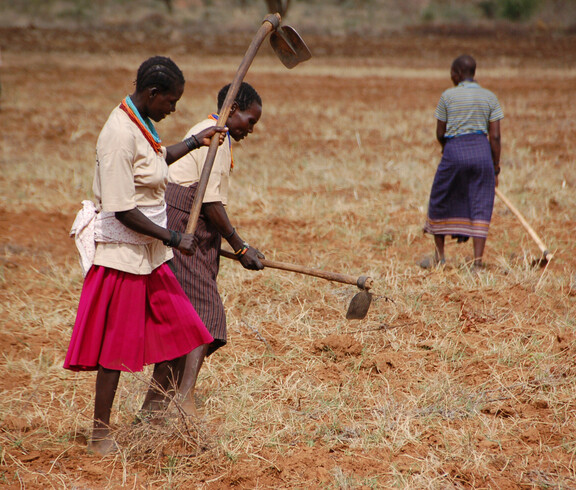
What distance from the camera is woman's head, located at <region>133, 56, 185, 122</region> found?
2.66 metres

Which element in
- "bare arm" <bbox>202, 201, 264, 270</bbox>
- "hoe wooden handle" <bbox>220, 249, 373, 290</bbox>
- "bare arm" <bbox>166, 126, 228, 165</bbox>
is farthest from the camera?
"hoe wooden handle" <bbox>220, 249, 373, 290</bbox>

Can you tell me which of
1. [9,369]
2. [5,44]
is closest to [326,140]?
[9,369]

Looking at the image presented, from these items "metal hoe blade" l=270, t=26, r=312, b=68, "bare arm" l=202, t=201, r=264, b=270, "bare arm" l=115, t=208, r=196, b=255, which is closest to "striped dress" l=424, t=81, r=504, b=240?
"metal hoe blade" l=270, t=26, r=312, b=68

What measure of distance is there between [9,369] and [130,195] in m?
1.83

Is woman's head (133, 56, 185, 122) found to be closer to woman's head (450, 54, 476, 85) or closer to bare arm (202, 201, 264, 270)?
bare arm (202, 201, 264, 270)

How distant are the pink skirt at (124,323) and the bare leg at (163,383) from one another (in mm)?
157

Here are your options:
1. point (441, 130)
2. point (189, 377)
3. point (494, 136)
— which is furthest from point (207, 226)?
point (494, 136)

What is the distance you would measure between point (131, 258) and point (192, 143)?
25.1 inches

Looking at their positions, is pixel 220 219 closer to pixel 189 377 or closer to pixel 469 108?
pixel 189 377

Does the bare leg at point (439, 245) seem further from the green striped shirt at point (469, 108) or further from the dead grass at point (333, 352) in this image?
the green striped shirt at point (469, 108)

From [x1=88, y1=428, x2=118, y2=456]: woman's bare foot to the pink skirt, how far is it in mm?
312

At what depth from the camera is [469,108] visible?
16.7ft

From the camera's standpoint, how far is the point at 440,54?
23031 millimetres

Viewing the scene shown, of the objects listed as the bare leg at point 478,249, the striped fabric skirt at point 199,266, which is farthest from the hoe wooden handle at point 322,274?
the bare leg at point 478,249
